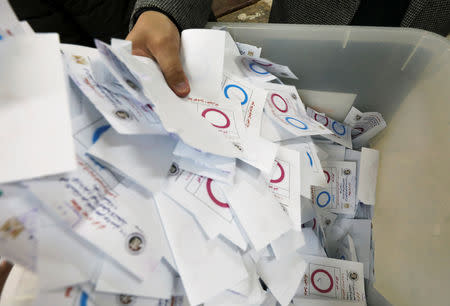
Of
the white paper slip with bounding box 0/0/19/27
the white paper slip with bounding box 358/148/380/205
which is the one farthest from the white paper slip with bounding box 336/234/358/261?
the white paper slip with bounding box 0/0/19/27

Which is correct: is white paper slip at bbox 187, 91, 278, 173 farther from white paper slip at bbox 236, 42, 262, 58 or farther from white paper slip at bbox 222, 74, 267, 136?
white paper slip at bbox 236, 42, 262, 58

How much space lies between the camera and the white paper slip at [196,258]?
40cm

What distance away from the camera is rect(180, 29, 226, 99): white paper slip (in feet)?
1.69

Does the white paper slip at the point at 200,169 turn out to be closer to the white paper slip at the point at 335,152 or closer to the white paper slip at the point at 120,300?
the white paper slip at the point at 120,300

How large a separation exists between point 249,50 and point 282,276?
523 millimetres

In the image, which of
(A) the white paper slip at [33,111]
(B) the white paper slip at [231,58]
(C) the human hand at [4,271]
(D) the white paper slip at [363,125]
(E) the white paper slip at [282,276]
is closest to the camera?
(A) the white paper slip at [33,111]

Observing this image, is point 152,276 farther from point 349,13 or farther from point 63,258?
point 349,13

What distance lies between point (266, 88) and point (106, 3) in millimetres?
589

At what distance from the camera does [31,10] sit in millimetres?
738

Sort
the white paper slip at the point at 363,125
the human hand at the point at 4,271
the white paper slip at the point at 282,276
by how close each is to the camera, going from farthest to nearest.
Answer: the white paper slip at the point at 363,125
the white paper slip at the point at 282,276
the human hand at the point at 4,271

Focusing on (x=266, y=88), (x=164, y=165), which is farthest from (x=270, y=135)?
(x=164, y=165)

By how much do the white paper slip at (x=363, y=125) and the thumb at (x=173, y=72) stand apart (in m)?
0.52

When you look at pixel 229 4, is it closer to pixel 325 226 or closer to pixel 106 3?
pixel 106 3

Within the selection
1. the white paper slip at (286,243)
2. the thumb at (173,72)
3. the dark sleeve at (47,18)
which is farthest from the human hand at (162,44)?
the dark sleeve at (47,18)
